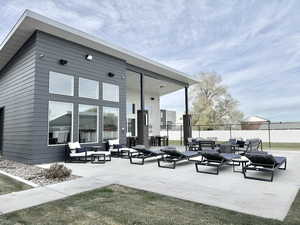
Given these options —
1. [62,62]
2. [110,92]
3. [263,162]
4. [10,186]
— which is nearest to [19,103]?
[62,62]

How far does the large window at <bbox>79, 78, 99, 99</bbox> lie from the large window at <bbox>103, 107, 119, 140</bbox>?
Result: 2.84 feet

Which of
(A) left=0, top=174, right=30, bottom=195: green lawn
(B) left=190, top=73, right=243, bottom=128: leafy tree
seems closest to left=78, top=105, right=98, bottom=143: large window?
(A) left=0, top=174, right=30, bottom=195: green lawn

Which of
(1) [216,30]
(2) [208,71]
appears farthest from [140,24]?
(2) [208,71]

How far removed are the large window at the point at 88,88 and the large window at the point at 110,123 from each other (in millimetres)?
864

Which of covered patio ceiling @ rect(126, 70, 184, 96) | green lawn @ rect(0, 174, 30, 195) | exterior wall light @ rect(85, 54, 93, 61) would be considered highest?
covered patio ceiling @ rect(126, 70, 184, 96)

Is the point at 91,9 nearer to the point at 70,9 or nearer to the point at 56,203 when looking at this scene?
the point at 70,9

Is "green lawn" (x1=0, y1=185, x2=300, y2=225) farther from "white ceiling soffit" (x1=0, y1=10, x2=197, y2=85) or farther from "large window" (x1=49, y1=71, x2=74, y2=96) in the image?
"white ceiling soffit" (x1=0, y1=10, x2=197, y2=85)

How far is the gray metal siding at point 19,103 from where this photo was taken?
313 inches

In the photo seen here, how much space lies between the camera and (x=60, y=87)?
27.9 feet

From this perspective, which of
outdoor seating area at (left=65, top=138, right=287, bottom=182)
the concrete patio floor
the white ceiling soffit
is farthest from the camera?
the white ceiling soffit

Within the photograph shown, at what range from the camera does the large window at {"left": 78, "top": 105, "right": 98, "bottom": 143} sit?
29.9 feet

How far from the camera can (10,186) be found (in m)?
4.76

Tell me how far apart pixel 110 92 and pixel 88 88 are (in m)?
1.22

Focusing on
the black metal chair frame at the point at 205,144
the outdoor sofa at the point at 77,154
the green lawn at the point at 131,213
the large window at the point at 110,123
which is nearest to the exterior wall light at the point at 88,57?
the large window at the point at 110,123
